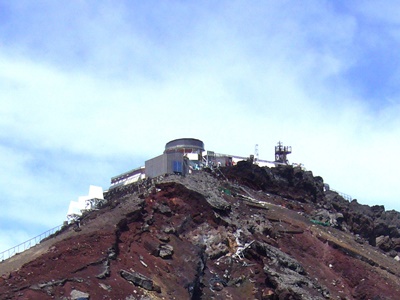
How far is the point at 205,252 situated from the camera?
62312 mm

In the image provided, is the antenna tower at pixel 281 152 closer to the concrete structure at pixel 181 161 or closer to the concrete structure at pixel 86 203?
the concrete structure at pixel 181 161

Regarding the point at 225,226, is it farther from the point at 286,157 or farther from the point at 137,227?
the point at 286,157

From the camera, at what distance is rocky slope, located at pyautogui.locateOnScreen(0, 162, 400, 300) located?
4988 cm

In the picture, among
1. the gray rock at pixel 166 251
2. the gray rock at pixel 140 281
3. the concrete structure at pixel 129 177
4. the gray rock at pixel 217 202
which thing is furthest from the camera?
the concrete structure at pixel 129 177

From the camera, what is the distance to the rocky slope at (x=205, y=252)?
164 feet

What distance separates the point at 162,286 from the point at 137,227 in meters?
8.07

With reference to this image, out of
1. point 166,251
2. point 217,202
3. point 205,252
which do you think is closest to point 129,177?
point 217,202

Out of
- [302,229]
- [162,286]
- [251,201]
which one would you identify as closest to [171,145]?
[251,201]

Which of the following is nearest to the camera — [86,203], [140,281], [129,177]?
[140,281]

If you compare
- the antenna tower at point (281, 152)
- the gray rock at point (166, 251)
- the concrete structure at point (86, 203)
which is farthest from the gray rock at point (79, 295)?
the antenna tower at point (281, 152)

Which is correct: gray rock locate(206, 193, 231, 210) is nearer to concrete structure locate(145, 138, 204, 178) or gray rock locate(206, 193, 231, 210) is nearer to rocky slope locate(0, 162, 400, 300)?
rocky slope locate(0, 162, 400, 300)

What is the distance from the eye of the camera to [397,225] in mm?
106438

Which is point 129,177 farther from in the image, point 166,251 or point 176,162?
point 166,251

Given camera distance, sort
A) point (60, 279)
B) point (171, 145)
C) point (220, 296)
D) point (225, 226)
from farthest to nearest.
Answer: point (171, 145)
point (225, 226)
point (220, 296)
point (60, 279)
